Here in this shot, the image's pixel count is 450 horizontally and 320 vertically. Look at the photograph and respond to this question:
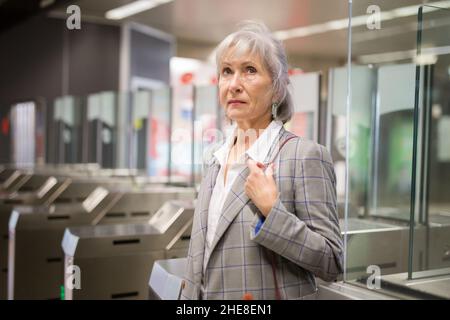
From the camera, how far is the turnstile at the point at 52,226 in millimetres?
2953

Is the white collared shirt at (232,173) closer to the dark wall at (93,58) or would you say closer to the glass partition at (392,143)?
the glass partition at (392,143)

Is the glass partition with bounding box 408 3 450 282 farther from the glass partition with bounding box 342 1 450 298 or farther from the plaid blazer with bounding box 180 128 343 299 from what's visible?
the plaid blazer with bounding box 180 128 343 299

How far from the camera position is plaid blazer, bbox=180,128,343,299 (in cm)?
100

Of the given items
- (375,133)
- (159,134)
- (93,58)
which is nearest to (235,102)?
(375,133)

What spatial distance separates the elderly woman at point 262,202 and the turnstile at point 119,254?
122 cm

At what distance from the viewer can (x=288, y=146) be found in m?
1.08

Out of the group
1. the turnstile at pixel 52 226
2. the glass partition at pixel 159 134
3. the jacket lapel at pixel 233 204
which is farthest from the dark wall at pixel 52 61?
the jacket lapel at pixel 233 204

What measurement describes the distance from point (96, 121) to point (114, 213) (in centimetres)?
240

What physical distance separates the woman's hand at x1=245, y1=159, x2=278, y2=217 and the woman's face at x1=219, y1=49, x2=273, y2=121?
0.14 metres

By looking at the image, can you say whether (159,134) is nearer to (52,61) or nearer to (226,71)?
(52,61)
